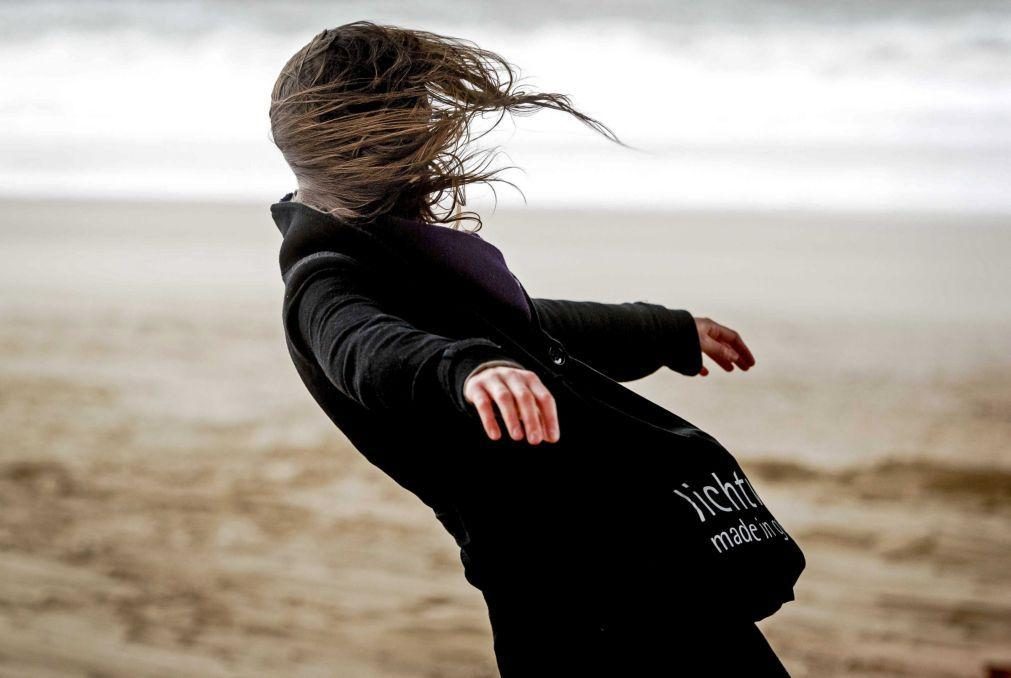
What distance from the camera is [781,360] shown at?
553 centimetres

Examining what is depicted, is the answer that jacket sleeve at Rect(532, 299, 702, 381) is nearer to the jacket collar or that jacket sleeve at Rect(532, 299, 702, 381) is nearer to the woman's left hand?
the woman's left hand

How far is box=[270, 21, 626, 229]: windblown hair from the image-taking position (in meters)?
0.83

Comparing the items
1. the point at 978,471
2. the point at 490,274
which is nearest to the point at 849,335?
the point at 978,471

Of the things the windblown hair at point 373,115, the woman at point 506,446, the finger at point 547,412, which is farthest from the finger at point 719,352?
the finger at point 547,412

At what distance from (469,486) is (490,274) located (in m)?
0.17

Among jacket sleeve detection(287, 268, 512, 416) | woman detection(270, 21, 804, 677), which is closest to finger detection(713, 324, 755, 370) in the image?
woman detection(270, 21, 804, 677)

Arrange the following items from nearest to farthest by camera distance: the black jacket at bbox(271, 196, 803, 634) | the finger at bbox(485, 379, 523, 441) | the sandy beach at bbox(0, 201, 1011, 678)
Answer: the finger at bbox(485, 379, 523, 441) < the black jacket at bbox(271, 196, 803, 634) < the sandy beach at bbox(0, 201, 1011, 678)

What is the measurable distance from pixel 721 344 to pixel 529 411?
0.51 m

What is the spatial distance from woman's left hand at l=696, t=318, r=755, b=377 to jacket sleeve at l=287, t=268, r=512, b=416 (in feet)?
1.34

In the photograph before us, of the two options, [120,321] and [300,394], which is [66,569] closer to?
[300,394]

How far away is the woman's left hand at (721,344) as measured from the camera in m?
1.08

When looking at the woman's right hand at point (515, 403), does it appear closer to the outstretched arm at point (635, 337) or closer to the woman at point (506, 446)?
the woman at point (506, 446)

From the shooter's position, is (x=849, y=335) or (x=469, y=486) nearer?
(x=469, y=486)

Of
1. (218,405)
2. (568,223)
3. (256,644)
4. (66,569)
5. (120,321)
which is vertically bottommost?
(256,644)
